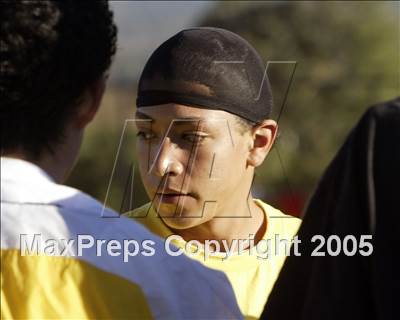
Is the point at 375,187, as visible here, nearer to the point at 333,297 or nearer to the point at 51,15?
the point at 333,297

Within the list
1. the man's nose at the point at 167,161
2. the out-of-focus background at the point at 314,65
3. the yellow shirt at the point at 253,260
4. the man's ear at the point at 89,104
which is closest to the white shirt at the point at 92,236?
the man's ear at the point at 89,104

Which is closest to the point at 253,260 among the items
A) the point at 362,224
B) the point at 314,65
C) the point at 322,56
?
the point at 362,224

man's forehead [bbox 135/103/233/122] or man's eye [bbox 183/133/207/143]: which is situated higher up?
man's forehead [bbox 135/103/233/122]

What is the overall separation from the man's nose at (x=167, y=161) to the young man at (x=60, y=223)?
0.85 metres

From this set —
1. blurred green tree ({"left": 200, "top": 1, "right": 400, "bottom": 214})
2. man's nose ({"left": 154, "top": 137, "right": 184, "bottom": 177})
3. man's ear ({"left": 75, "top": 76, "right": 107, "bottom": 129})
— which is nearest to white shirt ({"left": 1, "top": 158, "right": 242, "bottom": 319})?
man's ear ({"left": 75, "top": 76, "right": 107, "bottom": 129})

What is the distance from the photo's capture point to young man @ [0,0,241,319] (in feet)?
5.18

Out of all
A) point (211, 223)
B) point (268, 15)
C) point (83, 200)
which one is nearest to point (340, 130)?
point (268, 15)

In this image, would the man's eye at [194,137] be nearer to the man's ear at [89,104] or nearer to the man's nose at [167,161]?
the man's nose at [167,161]

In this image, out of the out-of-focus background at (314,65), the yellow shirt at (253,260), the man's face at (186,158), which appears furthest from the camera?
the out-of-focus background at (314,65)

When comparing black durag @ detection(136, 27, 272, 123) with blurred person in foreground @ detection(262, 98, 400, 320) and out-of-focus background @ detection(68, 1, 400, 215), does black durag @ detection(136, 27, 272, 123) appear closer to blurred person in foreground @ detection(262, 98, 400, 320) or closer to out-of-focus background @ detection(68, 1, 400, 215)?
blurred person in foreground @ detection(262, 98, 400, 320)

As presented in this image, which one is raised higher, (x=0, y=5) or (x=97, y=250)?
(x=0, y=5)

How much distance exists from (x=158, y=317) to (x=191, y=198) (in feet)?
3.31

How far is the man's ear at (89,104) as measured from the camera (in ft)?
5.71

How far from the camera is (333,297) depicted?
1481 mm
